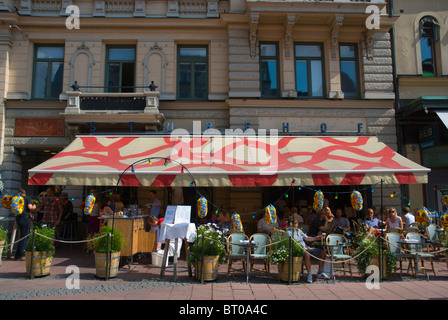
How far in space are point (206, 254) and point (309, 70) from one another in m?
9.12

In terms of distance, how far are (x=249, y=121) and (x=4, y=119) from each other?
9407mm

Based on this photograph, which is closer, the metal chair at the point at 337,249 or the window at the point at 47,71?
the metal chair at the point at 337,249

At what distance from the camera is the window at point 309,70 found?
529 inches

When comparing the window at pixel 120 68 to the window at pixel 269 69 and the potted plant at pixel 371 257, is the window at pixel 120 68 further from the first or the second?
the potted plant at pixel 371 257

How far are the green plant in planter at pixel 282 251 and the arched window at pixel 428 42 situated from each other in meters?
10.5

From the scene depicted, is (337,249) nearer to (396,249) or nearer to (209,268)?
(396,249)

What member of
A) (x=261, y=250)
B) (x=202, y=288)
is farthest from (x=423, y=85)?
(x=202, y=288)

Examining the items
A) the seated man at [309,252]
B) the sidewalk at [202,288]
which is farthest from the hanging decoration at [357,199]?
the sidewalk at [202,288]

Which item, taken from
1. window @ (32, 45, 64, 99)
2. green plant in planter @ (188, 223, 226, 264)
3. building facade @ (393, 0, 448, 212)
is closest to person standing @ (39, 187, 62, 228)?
window @ (32, 45, 64, 99)

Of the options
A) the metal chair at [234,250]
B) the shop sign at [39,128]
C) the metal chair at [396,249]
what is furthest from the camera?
the shop sign at [39,128]

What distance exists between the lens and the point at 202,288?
272 inches

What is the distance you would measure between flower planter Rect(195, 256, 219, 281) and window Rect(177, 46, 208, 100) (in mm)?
7662

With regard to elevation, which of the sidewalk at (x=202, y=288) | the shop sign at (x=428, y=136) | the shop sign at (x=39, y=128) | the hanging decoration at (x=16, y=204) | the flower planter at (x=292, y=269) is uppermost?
the shop sign at (x=39, y=128)
